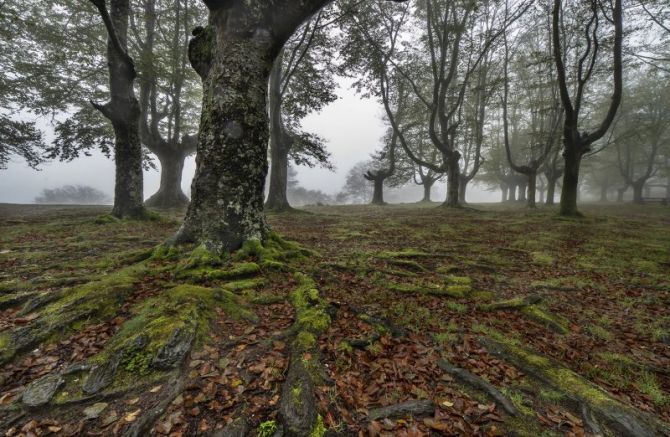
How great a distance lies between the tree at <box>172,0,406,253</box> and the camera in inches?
191

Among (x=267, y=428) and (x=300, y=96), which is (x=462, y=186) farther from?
(x=267, y=428)

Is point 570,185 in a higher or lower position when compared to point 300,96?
lower

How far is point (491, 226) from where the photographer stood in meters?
10.7

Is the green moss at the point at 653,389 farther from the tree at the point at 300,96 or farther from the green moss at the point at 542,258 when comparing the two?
the tree at the point at 300,96

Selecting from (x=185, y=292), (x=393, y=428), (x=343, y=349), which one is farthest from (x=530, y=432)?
(x=185, y=292)

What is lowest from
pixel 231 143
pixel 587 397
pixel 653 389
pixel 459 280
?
pixel 653 389

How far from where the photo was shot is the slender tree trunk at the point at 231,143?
15.9 ft

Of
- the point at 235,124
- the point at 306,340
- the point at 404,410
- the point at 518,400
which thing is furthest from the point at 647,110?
the point at 306,340

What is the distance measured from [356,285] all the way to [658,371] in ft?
11.5

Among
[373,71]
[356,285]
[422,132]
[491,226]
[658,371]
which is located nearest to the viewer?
[658,371]

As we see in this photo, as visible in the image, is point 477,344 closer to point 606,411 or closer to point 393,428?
point 606,411

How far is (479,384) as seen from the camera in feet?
8.05

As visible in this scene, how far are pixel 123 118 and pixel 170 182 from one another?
37.5ft

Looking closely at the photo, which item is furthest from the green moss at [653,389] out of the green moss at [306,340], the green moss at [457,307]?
the green moss at [306,340]
